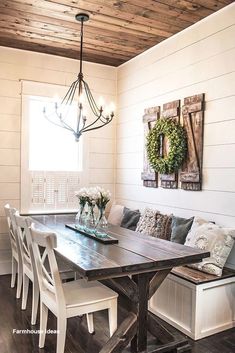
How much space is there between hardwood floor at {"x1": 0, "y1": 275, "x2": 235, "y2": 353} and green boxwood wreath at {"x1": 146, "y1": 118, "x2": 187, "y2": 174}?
1625 millimetres

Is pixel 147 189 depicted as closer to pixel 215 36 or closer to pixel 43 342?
pixel 215 36

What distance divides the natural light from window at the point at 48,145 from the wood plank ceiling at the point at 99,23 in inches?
30.8

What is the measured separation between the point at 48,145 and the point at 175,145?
191 centimetres

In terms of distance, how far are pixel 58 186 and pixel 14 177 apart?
61 centimetres

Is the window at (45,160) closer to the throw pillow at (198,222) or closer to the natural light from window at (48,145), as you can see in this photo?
the natural light from window at (48,145)

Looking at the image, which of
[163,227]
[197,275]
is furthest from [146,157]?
[197,275]

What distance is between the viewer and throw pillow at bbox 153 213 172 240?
349 cm

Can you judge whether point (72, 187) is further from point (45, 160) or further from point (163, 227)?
point (163, 227)

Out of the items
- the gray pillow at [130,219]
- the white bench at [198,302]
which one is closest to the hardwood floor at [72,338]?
the white bench at [198,302]

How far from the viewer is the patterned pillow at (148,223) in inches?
142

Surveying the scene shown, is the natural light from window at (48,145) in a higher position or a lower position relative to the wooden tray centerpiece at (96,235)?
higher

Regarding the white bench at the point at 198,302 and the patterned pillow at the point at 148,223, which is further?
the patterned pillow at the point at 148,223

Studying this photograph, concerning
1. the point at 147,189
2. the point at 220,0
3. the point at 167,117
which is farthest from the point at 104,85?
the point at 220,0

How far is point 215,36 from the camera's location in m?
3.25
